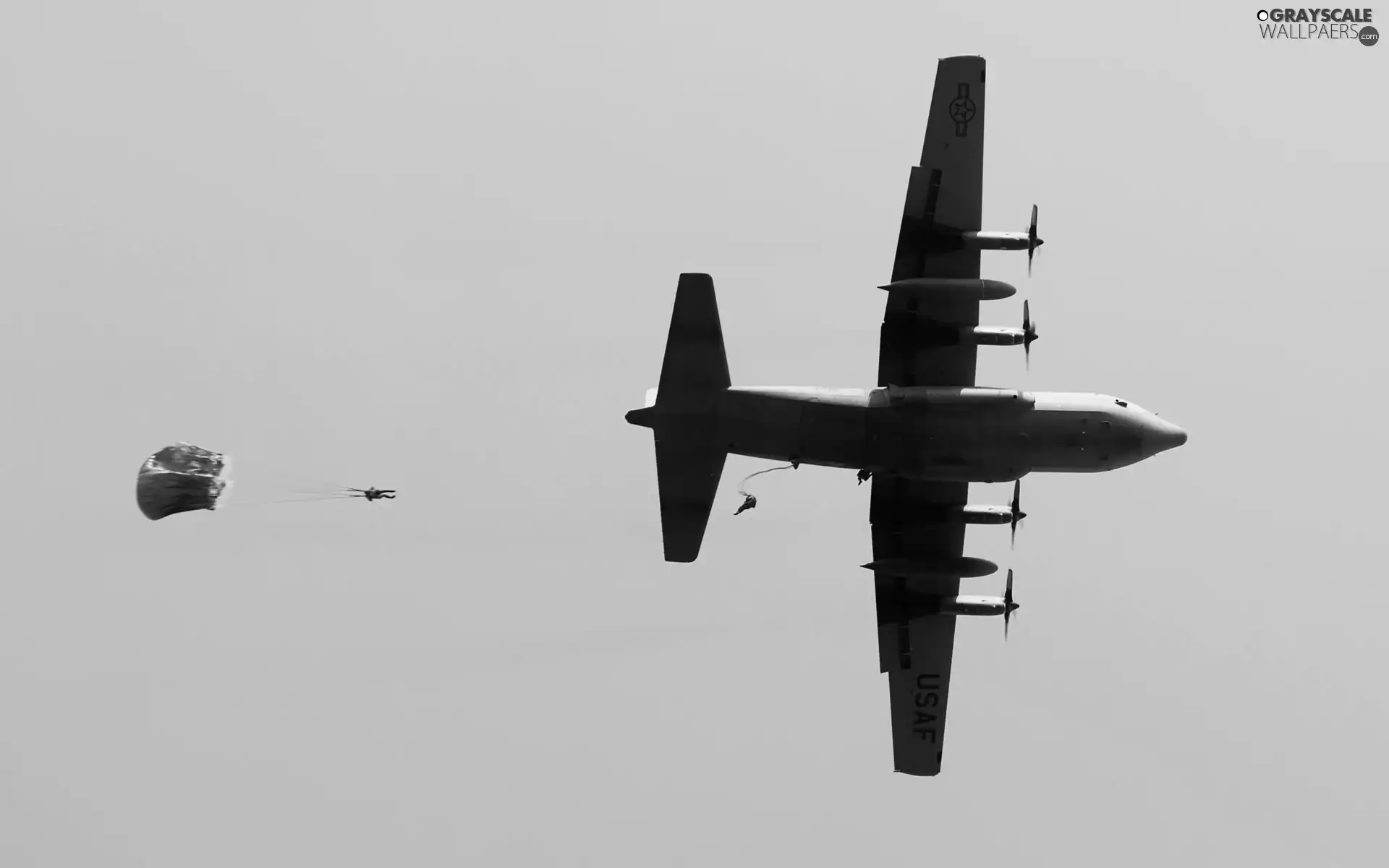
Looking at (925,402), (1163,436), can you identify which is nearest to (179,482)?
(925,402)

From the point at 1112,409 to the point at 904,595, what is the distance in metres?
8.21

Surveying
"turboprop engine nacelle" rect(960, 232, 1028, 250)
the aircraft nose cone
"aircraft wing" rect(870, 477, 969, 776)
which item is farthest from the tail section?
the aircraft nose cone

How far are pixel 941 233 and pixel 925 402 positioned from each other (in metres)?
4.72

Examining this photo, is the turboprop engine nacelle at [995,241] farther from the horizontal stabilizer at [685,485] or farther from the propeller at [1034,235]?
the horizontal stabilizer at [685,485]

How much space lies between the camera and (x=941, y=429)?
39312 millimetres

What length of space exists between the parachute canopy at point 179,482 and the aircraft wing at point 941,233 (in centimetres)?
1922

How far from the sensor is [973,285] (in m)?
39.3

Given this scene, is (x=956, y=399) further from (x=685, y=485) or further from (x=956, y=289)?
(x=685, y=485)

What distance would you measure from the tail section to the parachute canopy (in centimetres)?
1213

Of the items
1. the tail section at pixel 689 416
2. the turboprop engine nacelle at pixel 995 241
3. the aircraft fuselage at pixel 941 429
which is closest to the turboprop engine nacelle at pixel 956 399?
the aircraft fuselage at pixel 941 429

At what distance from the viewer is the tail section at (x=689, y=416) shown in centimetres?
3928

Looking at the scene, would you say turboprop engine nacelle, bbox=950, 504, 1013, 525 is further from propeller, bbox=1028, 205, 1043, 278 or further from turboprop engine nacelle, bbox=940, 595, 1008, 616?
propeller, bbox=1028, 205, 1043, 278

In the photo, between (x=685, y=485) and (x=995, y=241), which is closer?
(x=995, y=241)

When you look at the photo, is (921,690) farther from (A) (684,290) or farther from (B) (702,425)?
(A) (684,290)
